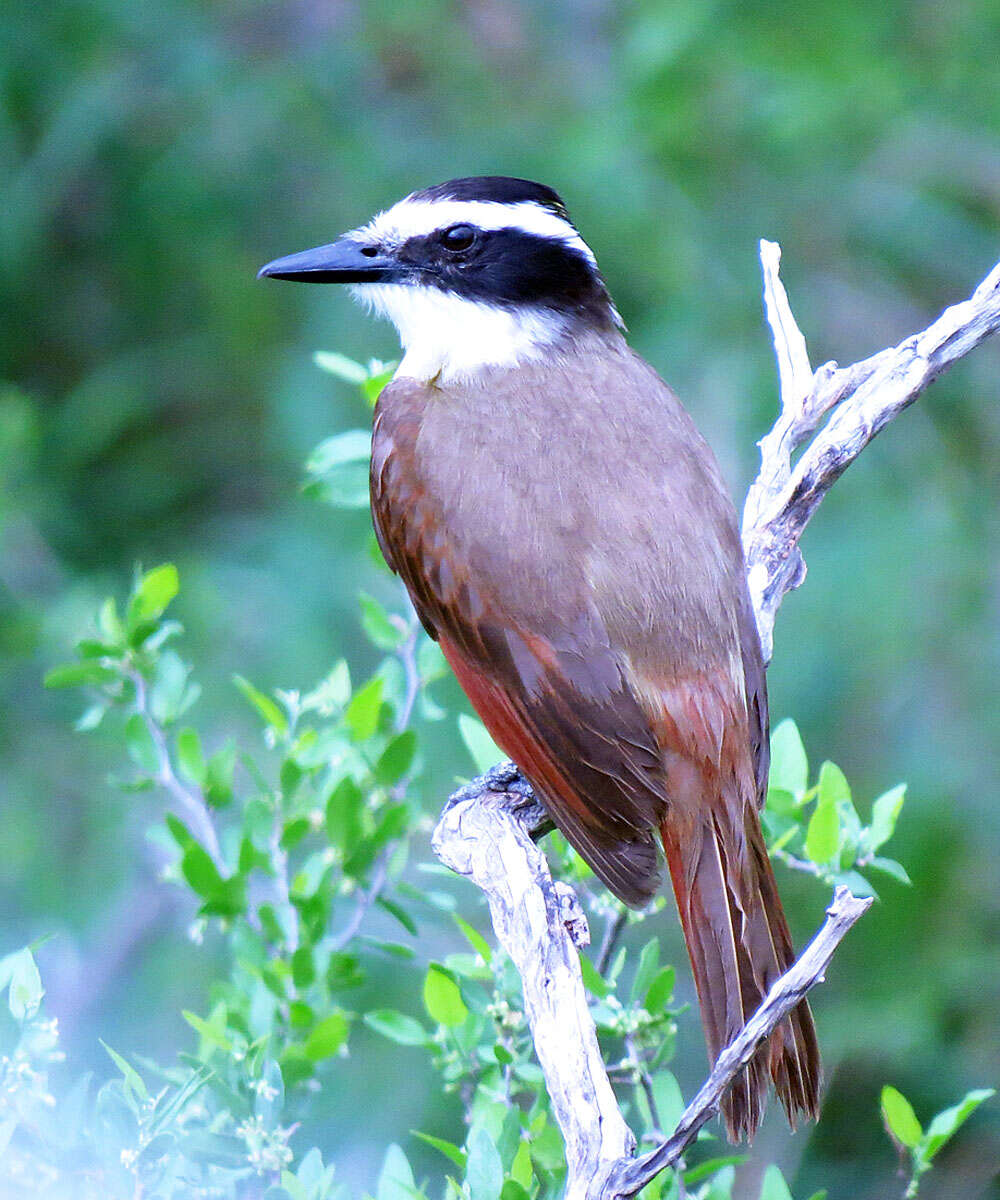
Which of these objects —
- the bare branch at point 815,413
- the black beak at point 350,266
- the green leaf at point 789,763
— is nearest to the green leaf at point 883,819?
the green leaf at point 789,763

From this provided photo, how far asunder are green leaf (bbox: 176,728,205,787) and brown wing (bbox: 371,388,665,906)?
54cm

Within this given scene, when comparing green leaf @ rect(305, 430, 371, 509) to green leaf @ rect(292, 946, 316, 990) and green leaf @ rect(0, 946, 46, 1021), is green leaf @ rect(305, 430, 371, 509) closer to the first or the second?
green leaf @ rect(292, 946, 316, 990)

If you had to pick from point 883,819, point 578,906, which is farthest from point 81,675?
point 883,819

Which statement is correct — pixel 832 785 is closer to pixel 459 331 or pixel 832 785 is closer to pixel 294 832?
pixel 294 832

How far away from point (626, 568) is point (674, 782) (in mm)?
416

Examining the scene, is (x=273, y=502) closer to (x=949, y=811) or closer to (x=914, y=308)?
(x=914, y=308)

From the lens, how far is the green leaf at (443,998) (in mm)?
2549

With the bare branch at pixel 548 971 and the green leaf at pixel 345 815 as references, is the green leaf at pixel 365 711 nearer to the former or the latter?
the green leaf at pixel 345 815

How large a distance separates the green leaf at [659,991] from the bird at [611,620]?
84mm

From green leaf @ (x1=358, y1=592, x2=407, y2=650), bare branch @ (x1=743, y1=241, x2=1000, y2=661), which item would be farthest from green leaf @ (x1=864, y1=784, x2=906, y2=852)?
green leaf @ (x1=358, y1=592, x2=407, y2=650)

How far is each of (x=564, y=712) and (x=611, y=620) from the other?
20 cm

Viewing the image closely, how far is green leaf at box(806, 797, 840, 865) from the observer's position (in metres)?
2.65

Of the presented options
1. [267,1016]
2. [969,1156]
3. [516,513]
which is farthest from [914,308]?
[267,1016]

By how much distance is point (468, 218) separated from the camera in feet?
11.6
